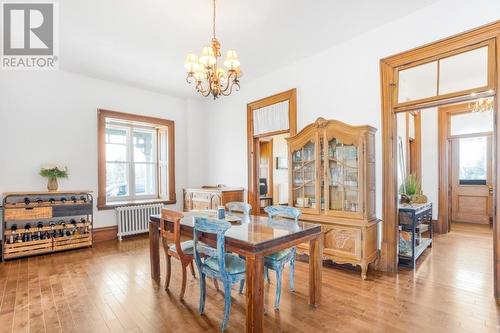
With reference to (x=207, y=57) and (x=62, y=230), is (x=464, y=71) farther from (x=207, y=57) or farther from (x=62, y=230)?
(x=62, y=230)

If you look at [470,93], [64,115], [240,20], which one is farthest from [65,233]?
[470,93]

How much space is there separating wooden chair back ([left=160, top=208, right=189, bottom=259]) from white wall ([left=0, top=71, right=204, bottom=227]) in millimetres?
3002

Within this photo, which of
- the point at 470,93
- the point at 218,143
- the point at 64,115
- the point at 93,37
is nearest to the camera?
the point at 470,93

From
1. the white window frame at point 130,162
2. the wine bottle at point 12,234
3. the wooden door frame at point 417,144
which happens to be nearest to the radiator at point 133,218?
the white window frame at point 130,162

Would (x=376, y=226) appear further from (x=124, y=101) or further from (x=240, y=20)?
(x=124, y=101)

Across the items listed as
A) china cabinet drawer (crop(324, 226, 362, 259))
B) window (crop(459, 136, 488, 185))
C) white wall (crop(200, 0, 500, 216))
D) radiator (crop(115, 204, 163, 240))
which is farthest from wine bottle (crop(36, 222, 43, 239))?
window (crop(459, 136, 488, 185))

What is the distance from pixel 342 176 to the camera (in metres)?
3.61

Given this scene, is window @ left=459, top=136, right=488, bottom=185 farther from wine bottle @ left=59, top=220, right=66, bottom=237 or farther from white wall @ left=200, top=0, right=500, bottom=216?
wine bottle @ left=59, top=220, right=66, bottom=237

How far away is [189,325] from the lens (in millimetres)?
2283

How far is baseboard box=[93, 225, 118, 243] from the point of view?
512 centimetres

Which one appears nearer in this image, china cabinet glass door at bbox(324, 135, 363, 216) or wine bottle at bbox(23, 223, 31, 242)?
china cabinet glass door at bbox(324, 135, 363, 216)

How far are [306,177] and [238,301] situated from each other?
2.06 metres

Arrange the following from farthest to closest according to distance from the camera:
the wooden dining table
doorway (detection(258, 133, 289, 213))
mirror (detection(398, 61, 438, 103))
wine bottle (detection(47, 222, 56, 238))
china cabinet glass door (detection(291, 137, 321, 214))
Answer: doorway (detection(258, 133, 289, 213)), wine bottle (detection(47, 222, 56, 238)), china cabinet glass door (detection(291, 137, 321, 214)), mirror (detection(398, 61, 438, 103)), the wooden dining table

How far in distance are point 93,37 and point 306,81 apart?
327 cm
